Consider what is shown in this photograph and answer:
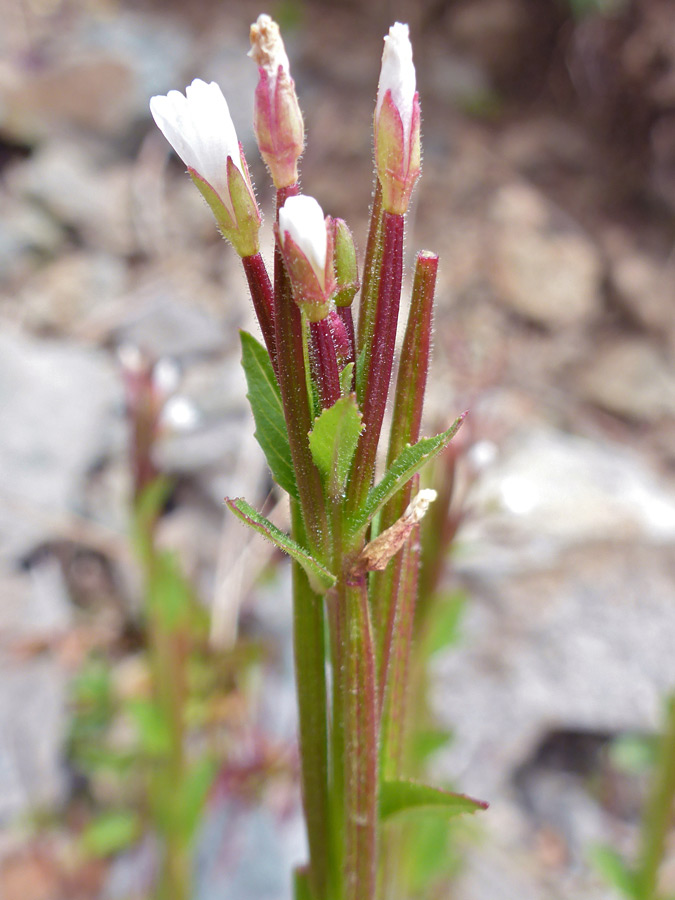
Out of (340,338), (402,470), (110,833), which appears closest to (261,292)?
(340,338)

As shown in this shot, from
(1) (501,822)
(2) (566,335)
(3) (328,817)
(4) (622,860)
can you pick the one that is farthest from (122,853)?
(2) (566,335)

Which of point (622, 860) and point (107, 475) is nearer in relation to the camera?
point (622, 860)

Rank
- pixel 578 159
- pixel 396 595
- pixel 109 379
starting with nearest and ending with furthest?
pixel 396 595
pixel 109 379
pixel 578 159

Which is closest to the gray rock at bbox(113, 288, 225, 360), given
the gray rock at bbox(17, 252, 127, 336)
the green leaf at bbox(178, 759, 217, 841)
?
the gray rock at bbox(17, 252, 127, 336)

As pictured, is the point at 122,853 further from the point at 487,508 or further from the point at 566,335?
the point at 566,335

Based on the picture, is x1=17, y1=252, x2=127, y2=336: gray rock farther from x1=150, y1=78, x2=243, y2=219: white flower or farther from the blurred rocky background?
x1=150, y1=78, x2=243, y2=219: white flower

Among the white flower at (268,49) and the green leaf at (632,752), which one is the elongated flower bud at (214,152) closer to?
the white flower at (268,49)
